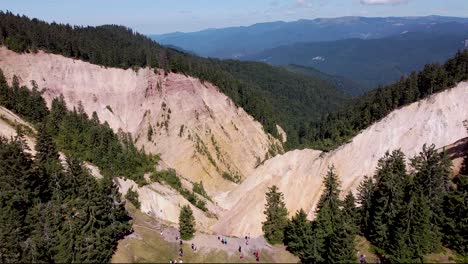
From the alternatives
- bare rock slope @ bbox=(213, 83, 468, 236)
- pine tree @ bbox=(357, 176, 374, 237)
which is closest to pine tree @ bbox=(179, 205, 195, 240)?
bare rock slope @ bbox=(213, 83, 468, 236)

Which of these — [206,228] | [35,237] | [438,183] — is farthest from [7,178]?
[438,183]

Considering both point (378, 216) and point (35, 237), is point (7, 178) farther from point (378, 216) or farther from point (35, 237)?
point (378, 216)

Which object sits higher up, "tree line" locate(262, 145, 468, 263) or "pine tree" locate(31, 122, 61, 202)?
"pine tree" locate(31, 122, 61, 202)

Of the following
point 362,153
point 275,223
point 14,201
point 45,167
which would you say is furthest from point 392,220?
point 45,167

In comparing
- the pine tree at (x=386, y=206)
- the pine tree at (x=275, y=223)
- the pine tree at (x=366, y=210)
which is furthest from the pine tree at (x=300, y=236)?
the pine tree at (x=366, y=210)

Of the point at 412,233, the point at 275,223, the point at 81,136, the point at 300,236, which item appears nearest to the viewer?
the point at 412,233

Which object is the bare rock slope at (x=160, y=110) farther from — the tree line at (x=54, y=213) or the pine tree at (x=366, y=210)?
the tree line at (x=54, y=213)

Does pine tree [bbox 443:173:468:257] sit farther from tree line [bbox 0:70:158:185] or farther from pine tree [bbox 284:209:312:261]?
tree line [bbox 0:70:158:185]

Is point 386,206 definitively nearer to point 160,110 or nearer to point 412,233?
point 412,233
